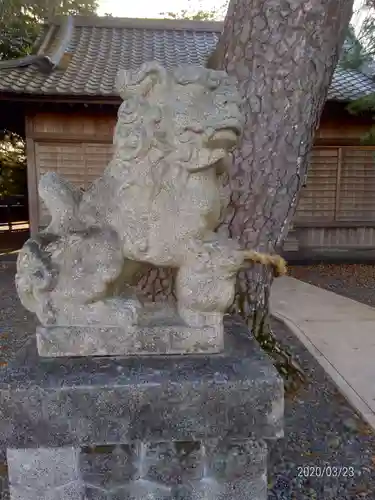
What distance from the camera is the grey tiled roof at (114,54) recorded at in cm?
661

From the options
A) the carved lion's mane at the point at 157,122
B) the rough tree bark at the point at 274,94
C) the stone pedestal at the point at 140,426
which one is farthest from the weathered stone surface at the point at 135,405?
the rough tree bark at the point at 274,94

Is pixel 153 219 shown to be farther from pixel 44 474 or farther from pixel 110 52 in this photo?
pixel 110 52

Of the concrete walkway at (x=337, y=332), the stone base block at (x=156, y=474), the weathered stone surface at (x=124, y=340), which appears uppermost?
the weathered stone surface at (x=124, y=340)

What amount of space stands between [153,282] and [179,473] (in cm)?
130

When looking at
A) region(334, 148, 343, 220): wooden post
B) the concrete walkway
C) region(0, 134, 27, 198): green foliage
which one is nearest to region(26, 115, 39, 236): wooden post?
the concrete walkway

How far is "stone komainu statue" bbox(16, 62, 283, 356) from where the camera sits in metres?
1.43

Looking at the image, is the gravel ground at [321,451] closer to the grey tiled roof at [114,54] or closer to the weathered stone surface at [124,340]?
the weathered stone surface at [124,340]

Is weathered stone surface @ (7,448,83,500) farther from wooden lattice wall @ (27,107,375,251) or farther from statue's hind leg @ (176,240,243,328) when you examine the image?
wooden lattice wall @ (27,107,375,251)

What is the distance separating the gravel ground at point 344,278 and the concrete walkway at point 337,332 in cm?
41

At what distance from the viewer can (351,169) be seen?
7.89 m

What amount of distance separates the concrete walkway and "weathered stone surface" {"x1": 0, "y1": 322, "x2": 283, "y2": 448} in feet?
4.69

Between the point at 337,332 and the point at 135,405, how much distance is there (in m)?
3.19

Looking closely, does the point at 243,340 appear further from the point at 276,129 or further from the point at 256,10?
the point at 256,10

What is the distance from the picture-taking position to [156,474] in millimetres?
1504
